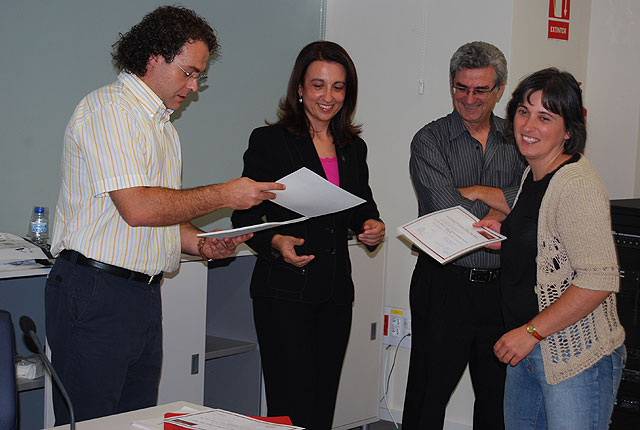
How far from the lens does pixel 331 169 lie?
2.65 meters

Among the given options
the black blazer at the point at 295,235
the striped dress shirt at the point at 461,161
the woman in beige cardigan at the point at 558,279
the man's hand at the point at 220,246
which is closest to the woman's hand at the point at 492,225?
the woman in beige cardigan at the point at 558,279

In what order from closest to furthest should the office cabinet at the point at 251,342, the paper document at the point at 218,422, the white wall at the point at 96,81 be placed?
the paper document at the point at 218,422, the white wall at the point at 96,81, the office cabinet at the point at 251,342

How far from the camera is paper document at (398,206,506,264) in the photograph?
2.22 metres

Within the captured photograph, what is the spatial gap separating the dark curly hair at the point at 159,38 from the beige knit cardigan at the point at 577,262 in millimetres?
1127

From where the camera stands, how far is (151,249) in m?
2.14

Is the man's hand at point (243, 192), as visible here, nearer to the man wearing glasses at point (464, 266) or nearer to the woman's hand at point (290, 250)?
the woman's hand at point (290, 250)

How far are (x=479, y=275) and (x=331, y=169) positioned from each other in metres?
0.66

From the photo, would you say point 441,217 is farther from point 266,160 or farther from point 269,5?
point 269,5

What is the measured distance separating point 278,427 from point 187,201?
0.75 m

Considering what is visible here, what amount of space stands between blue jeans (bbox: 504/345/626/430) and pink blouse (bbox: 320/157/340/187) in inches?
38.1

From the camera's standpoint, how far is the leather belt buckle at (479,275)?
2646 millimetres

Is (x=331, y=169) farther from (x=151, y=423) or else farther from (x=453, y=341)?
(x=151, y=423)

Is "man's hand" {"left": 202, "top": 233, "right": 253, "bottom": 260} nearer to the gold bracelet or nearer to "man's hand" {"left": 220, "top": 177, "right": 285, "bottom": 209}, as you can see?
the gold bracelet

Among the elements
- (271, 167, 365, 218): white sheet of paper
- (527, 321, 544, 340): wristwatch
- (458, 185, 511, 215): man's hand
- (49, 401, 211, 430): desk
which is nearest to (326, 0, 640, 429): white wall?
(458, 185, 511, 215): man's hand
